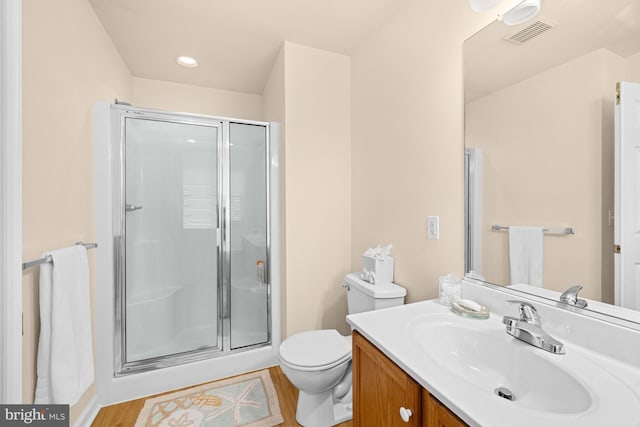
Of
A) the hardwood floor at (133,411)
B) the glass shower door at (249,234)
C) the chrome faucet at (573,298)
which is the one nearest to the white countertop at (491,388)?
the chrome faucet at (573,298)

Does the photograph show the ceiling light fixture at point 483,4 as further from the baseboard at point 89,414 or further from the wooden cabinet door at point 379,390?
the baseboard at point 89,414

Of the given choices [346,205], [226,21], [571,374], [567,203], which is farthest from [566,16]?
[226,21]

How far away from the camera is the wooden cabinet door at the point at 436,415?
0.60 metres

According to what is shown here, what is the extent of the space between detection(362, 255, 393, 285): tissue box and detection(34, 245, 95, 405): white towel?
151 cm

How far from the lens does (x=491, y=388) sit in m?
0.81

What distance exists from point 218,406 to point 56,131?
1.73 meters

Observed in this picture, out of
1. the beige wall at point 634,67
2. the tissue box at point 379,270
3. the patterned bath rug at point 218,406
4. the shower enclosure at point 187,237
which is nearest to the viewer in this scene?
the beige wall at point 634,67

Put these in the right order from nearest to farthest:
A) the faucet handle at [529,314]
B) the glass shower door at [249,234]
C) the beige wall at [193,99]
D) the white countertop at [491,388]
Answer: the white countertop at [491,388], the faucet handle at [529,314], the glass shower door at [249,234], the beige wall at [193,99]

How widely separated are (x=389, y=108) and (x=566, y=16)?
895mm

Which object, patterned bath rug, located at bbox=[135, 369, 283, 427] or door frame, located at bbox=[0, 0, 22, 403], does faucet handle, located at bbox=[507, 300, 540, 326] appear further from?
door frame, located at bbox=[0, 0, 22, 403]

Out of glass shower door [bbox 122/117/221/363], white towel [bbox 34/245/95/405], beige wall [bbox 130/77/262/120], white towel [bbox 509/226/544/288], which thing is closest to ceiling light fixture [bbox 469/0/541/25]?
white towel [bbox 509/226/544/288]

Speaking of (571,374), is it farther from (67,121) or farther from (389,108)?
(67,121)

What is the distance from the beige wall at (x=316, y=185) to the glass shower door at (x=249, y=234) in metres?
0.30

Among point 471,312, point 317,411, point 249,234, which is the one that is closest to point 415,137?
point 471,312
